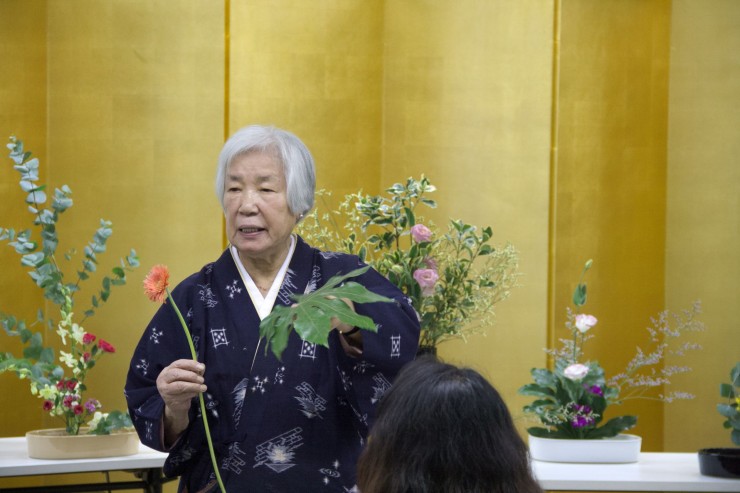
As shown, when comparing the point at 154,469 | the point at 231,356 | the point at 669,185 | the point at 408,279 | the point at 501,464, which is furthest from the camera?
the point at 669,185

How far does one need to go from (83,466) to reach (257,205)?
1.42 meters

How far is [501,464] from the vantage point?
3.92 ft

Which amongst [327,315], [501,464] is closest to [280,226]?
[327,315]

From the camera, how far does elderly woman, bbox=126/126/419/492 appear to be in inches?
77.2

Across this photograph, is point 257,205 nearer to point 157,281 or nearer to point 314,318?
point 157,281

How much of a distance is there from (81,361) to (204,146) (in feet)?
4.25

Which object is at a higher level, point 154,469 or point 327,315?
point 327,315

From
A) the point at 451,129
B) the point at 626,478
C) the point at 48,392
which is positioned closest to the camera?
the point at 626,478

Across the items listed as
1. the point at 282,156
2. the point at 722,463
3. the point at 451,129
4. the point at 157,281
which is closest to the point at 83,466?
the point at 282,156

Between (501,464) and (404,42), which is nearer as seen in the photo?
(501,464)

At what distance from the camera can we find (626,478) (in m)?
2.93

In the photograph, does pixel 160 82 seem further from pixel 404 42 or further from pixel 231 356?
pixel 231 356

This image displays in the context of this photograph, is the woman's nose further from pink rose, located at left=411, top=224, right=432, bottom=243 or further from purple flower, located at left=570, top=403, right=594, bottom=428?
purple flower, located at left=570, top=403, right=594, bottom=428

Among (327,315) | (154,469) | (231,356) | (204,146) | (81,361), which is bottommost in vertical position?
(154,469)
